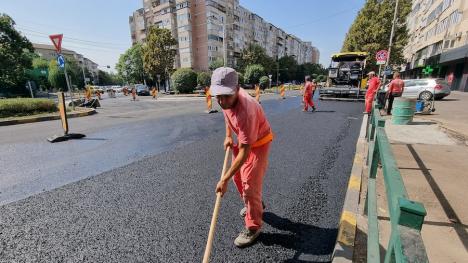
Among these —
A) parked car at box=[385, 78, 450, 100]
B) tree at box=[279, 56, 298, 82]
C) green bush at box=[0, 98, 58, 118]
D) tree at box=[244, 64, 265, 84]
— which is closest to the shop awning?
parked car at box=[385, 78, 450, 100]

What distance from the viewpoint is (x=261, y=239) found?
2479 mm

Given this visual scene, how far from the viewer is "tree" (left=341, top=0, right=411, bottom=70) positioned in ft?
92.0

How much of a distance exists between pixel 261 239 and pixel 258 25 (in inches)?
2906

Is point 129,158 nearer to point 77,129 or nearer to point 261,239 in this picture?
point 261,239

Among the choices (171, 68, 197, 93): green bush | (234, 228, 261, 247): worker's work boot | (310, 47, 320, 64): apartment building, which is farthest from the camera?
(310, 47, 320, 64): apartment building

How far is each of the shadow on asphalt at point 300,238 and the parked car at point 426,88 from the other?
15.9 m

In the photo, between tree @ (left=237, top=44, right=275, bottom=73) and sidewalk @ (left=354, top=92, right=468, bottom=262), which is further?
tree @ (left=237, top=44, right=275, bottom=73)

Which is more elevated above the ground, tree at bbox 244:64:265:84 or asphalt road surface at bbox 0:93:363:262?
tree at bbox 244:64:265:84

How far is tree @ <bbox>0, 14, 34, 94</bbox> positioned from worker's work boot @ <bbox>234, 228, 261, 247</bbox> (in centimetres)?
3617

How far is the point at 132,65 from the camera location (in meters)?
59.7

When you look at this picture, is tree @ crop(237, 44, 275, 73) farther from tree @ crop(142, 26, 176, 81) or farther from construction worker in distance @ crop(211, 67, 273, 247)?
construction worker in distance @ crop(211, 67, 273, 247)

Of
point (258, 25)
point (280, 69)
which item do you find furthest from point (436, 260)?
point (258, 25)

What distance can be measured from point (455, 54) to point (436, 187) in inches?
1127

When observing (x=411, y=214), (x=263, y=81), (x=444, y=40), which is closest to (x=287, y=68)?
(x=263, y=81)
